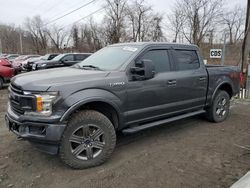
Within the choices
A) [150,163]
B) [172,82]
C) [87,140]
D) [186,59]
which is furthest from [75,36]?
[150,163]

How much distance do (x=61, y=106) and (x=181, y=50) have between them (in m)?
2.90

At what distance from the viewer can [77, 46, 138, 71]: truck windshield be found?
4.22 metres

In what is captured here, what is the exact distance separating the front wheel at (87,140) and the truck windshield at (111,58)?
3.20ft

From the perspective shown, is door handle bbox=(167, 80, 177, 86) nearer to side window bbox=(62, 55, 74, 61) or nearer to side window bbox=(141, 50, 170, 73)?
side window bbox=(141, 50, 170, 73)

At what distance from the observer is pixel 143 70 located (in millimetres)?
3939

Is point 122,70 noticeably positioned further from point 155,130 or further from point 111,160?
point 155,130

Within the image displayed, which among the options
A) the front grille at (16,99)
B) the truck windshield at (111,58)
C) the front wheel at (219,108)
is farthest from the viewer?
the front wheel at (219,108)

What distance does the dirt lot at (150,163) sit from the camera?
3.29 metres

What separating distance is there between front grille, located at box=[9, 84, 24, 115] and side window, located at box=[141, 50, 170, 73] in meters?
2.17

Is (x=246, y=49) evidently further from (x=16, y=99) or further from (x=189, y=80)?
(x=16, y=99)

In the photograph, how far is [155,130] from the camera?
17.7 feet

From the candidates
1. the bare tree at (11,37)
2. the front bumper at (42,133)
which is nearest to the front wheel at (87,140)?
the front bumper at (42,133)

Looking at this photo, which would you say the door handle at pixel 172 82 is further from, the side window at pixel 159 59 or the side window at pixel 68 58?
the side window at pixel 68 58

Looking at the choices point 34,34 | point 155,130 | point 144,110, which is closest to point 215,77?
point 155,130
